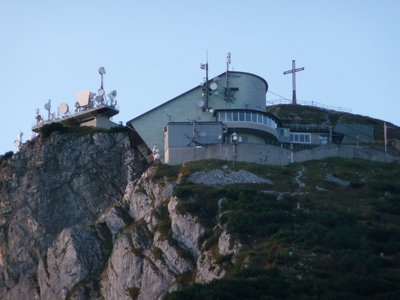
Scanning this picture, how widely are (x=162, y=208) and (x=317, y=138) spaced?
27.7 meters

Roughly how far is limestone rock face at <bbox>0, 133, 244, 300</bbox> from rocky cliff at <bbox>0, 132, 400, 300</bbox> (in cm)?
10

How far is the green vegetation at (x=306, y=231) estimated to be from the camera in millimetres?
72062

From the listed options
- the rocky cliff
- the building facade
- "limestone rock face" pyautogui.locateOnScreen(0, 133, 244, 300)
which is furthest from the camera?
the building facade

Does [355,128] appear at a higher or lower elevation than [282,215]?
higher

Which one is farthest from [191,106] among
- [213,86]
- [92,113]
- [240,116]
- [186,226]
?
[186,226]

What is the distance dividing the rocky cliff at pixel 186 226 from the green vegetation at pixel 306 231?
101 millimetres

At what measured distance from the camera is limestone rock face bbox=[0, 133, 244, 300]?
270 ft

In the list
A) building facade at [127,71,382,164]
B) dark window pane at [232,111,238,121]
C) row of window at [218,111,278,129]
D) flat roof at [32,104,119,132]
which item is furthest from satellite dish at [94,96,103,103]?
dark window pane at [232,111,238,121]

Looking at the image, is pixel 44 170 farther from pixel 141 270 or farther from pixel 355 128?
pixel 355 128

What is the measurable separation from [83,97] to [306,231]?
33258mm

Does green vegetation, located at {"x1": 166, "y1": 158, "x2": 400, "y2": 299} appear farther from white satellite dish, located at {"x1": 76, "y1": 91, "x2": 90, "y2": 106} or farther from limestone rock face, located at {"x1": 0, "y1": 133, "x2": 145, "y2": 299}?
white satellite dish, located at {"x1": 76, "y1": 91, "x2": 90, "y2": 106}

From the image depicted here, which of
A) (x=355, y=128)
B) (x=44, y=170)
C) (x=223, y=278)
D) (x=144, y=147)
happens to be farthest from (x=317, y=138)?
(x=223, y=278)

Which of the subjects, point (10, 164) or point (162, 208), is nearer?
point (162, 208)

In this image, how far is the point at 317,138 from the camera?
110625 millimetres
